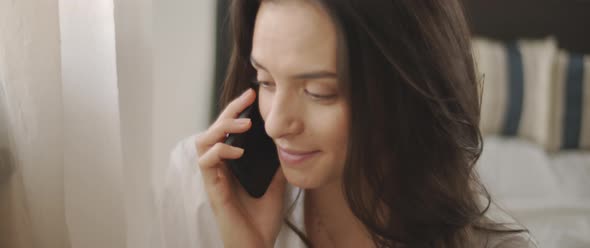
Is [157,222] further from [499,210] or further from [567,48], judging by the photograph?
[567,48]

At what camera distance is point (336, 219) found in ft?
3.23

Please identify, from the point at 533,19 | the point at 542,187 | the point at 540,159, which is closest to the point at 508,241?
the point at 542,187

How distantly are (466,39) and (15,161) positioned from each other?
25.5 inches

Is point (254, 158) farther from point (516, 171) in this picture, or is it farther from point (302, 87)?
point (516, 171)

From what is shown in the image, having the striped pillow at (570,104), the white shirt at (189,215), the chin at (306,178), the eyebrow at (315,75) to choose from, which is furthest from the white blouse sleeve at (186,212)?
the striped pillow at (570,104)

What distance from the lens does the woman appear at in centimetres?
66

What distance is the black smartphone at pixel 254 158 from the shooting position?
0.86 metres

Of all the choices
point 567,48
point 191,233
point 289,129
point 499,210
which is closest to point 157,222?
point 191,233

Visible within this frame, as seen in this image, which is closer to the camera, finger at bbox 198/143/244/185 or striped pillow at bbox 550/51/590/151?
finger at bbox 198/143/244/185

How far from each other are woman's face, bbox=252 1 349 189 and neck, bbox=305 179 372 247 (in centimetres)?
22

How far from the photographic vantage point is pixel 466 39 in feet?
2.67

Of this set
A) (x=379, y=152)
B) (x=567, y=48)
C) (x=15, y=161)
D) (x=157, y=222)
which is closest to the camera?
(x=15, y=161)

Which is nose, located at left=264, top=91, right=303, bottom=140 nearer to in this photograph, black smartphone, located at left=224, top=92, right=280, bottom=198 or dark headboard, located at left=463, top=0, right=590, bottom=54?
black smartphone, located at left=224, top=92, right=280, bottom=198

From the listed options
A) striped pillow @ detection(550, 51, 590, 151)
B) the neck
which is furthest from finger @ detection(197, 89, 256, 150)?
striped pillow @ detection(550, 51, 590, 151)
